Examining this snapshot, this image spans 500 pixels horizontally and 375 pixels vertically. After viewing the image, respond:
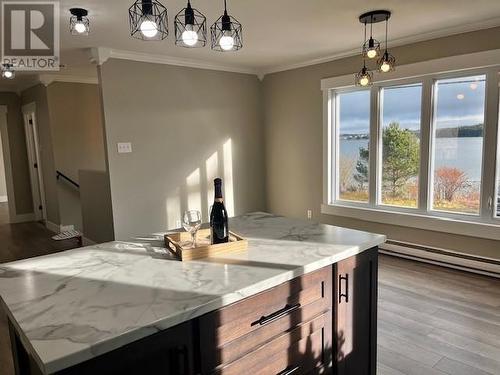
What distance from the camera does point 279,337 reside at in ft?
4.60

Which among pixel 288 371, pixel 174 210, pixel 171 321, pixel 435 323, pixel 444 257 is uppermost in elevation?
pixel 171 321

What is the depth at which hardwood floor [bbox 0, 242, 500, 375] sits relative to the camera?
2.25 meters

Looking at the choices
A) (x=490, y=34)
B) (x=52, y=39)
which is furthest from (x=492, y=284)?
(x=52, y=39)

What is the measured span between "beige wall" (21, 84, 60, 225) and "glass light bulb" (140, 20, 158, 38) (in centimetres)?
478

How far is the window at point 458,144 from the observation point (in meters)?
3.62

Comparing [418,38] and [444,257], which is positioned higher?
[418,38]

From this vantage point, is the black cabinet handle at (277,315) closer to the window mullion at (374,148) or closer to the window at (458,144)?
the window at (458,144)

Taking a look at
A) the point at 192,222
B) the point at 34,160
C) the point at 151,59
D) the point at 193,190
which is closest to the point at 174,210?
the point at 193,190

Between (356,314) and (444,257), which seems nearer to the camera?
(356,314)

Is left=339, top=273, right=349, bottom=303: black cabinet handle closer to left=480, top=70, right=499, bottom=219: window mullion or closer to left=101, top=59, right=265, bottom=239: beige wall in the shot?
left=480, top=70, right=499, bottom=219: window mullion

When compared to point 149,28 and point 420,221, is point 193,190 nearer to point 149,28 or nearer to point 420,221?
point 420,221

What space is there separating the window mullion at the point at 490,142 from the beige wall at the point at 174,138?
299 centimetres

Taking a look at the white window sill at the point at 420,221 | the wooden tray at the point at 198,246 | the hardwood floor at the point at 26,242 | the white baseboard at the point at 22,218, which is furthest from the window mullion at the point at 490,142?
the white baseboard at the point at 22,218

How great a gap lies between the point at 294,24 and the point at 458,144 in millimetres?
2044
